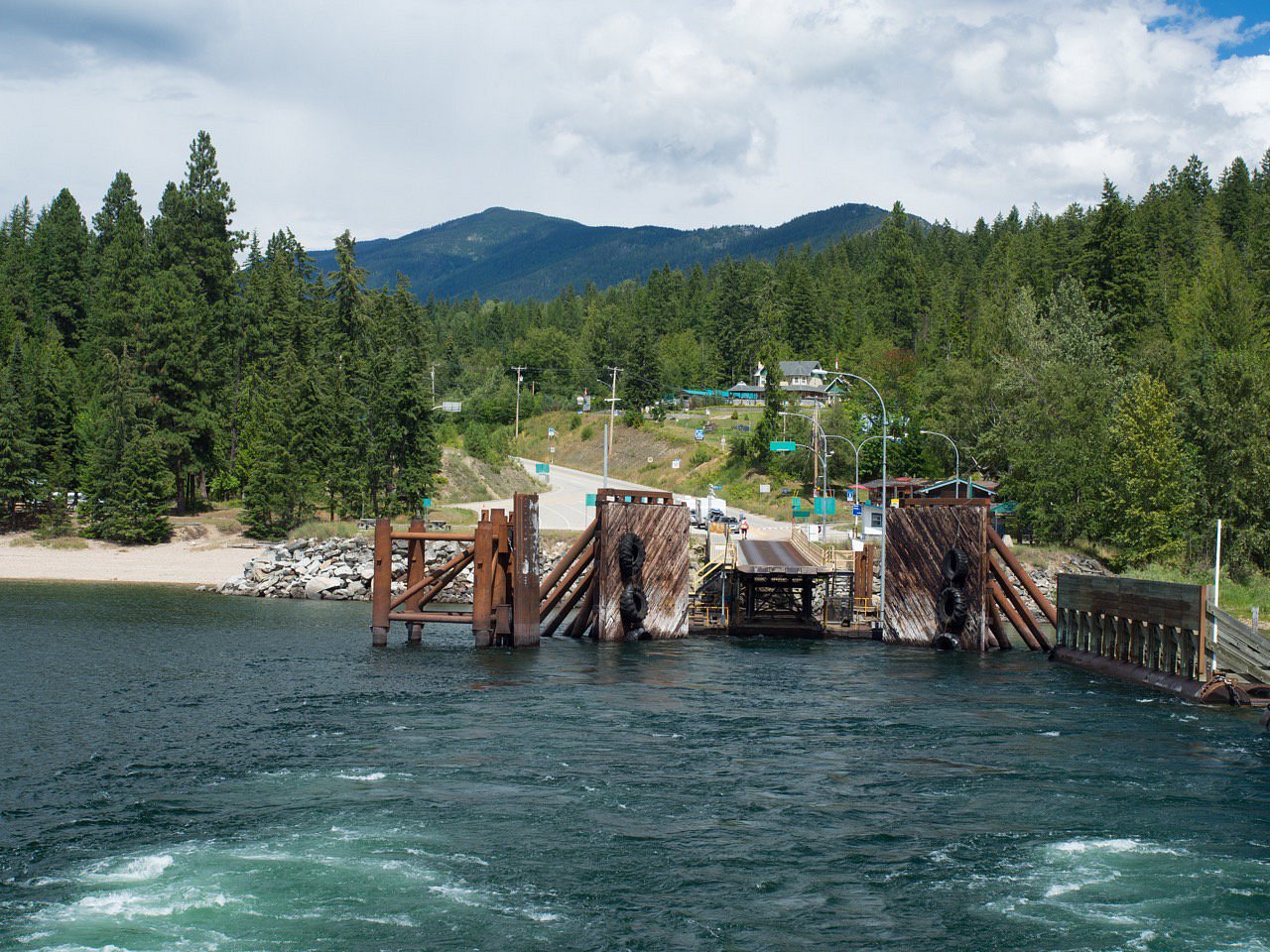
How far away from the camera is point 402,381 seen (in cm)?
7969

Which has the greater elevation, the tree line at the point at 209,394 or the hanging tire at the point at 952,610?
the tree line at the point at 209,394

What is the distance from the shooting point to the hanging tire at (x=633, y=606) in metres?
43.0

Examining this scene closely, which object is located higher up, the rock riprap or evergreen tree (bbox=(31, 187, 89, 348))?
evergreen tree (bbox=(31, 187, 89, 348))

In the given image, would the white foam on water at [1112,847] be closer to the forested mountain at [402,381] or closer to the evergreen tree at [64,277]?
the forested mountain at [402,381]

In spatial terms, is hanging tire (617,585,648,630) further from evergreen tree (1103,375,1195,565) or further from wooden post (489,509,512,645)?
evergreen tree (1103,375,1195,565)

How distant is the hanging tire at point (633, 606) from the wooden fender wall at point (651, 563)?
159 mm

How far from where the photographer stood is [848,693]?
32812mm

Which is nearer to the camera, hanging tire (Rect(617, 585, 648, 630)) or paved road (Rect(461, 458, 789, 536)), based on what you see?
hanging tire (Rect(617, 585, 648, 630))

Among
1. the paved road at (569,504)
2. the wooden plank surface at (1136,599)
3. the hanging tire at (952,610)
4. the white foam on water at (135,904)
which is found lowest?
the white foam on water at (135,904)

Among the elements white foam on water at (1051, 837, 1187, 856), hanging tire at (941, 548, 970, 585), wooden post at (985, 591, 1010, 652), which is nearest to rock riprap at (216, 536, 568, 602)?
hanging tire at (941, 548, 970, 585)

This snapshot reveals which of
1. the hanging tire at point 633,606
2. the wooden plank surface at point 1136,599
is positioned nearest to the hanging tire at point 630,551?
the hanging tire at point 633,606

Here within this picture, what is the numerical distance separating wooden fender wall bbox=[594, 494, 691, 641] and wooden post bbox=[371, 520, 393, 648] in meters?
7.78

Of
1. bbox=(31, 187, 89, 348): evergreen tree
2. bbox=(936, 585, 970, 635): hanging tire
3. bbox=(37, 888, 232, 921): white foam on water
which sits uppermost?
bbox=(31, 187, 89, 348): evergreen tree

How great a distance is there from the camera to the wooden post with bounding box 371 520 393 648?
39250 mm
